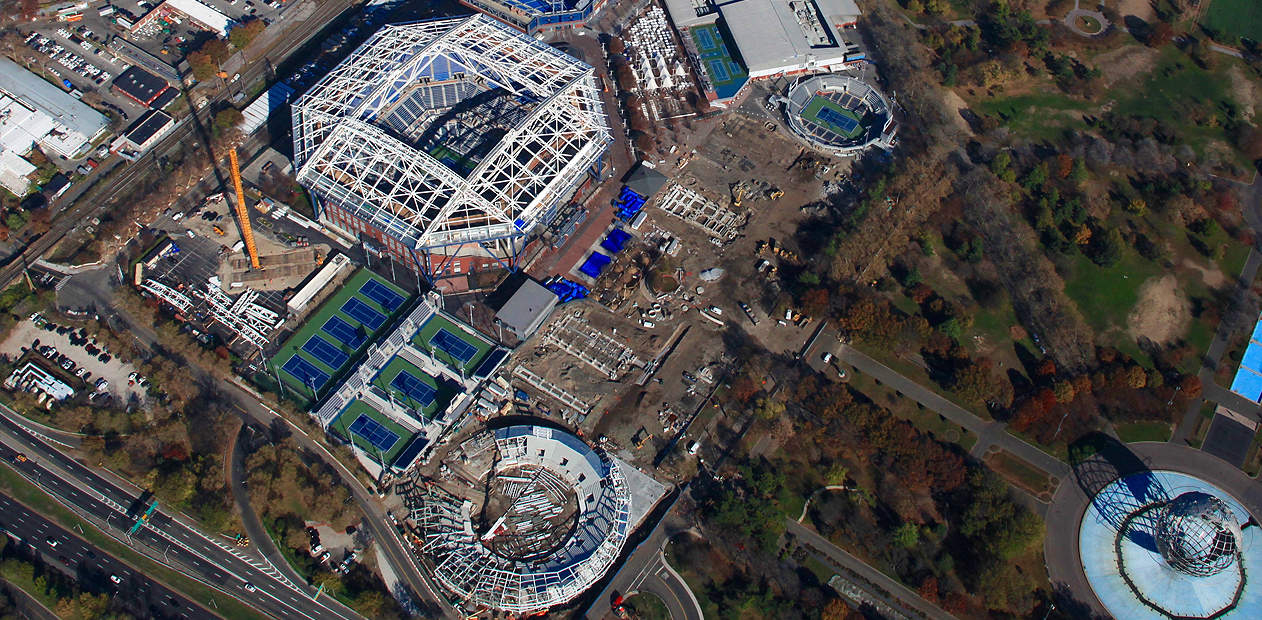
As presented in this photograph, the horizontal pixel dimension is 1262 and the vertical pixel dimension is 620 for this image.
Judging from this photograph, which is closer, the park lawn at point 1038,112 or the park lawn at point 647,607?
the park lawn at point 647,607

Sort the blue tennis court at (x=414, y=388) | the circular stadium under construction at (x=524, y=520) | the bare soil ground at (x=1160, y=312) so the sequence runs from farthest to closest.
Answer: the bare soil ground at (x=1160, y=312) → the blue tennis court at (x=414, y=388) → the circular stadium under construction at (x=524, y=520)

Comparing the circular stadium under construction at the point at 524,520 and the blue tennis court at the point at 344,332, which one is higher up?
the blue tennis court at the point at 344,332

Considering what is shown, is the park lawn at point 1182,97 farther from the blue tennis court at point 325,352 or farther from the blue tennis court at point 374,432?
the blue tennis court at point 325,352

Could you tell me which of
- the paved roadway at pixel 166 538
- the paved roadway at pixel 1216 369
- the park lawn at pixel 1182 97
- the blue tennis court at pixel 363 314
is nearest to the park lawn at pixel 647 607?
the paved roadway at pixel 166 538

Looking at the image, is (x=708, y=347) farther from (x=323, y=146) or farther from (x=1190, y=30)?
(x=1190, y=30)

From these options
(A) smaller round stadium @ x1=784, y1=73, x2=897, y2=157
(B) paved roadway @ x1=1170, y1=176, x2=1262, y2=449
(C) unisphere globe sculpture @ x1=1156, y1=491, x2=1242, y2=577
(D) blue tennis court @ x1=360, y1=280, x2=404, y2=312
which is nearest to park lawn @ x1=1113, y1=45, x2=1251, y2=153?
(B) paved roadway @ x1=1170, y1=176, x2=1262, y2=449

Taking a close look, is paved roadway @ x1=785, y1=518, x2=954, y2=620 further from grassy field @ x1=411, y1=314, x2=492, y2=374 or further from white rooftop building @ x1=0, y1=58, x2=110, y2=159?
white rooftop building @ x1=0, y1=58, x2=110, y2=159
